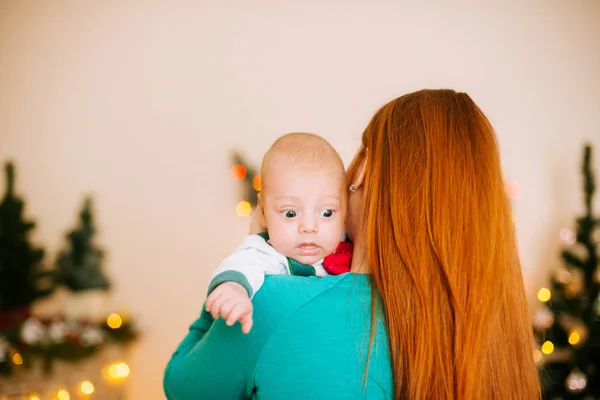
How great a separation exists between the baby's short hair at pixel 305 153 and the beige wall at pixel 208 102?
2.35 meters

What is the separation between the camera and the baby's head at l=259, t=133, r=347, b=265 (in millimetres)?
1354

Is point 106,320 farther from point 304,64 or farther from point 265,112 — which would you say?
point 304,64

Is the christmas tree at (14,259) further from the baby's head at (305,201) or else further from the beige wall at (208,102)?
the baby's head at (305,201)

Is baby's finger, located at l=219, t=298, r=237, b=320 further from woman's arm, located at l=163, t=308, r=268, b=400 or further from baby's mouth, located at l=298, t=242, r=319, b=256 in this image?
baby's mouth, located at l=298, t=242, r=319, b=256

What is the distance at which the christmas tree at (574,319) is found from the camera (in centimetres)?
321

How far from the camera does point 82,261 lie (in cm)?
332

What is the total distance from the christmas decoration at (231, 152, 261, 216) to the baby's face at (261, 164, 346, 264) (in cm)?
205

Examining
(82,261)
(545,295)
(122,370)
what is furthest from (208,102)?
(545,295)

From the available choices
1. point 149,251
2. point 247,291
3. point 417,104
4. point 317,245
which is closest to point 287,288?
point 247,291

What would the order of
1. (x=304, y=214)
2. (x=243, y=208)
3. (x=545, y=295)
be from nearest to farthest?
(x=304, y=214) → (x=545, y=295) → (x=243, y=208)

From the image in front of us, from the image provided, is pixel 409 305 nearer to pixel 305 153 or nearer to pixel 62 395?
pixel 305 153

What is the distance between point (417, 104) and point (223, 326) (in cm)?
63

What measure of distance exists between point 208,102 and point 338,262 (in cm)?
264

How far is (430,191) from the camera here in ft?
3.84
